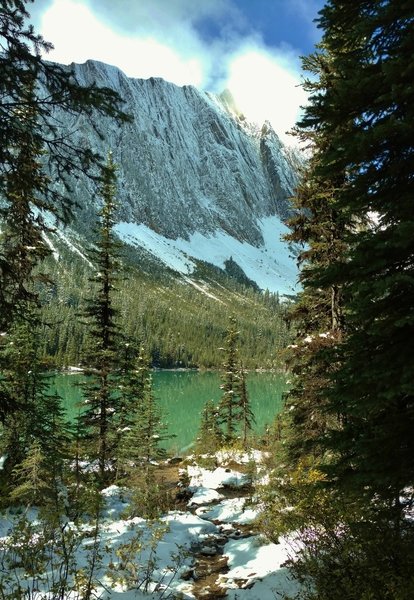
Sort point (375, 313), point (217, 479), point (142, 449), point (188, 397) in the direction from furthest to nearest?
point (188, 397)
point (142, 449)
point (217, 479)
point (375, 313)

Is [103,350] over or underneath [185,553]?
over

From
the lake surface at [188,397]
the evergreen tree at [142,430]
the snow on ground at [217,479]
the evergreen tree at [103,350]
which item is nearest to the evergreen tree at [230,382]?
the lake surface at [188,397]

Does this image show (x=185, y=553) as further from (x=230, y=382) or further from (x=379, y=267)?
(x=230, y=382)

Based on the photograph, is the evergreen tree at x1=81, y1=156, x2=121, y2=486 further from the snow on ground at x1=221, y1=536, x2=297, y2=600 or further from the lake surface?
the lake surface

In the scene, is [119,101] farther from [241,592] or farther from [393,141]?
[241,592]

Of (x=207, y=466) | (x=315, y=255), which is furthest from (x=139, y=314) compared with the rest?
(x=315, y=255)

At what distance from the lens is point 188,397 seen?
89.4m

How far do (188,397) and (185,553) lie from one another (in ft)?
279

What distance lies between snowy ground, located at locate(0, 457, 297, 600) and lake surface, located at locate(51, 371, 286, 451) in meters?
28.2

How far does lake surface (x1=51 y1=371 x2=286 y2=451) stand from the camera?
189ft

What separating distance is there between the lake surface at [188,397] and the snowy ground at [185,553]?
92.5ft

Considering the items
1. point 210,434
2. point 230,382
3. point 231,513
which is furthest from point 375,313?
point 230,382

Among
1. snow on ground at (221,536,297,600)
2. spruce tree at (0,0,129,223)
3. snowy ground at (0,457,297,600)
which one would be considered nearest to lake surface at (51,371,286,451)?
snowy ground at (0,457,297,600)

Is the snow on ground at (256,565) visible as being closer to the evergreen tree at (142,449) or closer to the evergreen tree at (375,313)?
the evergreen tree at (375,313)
